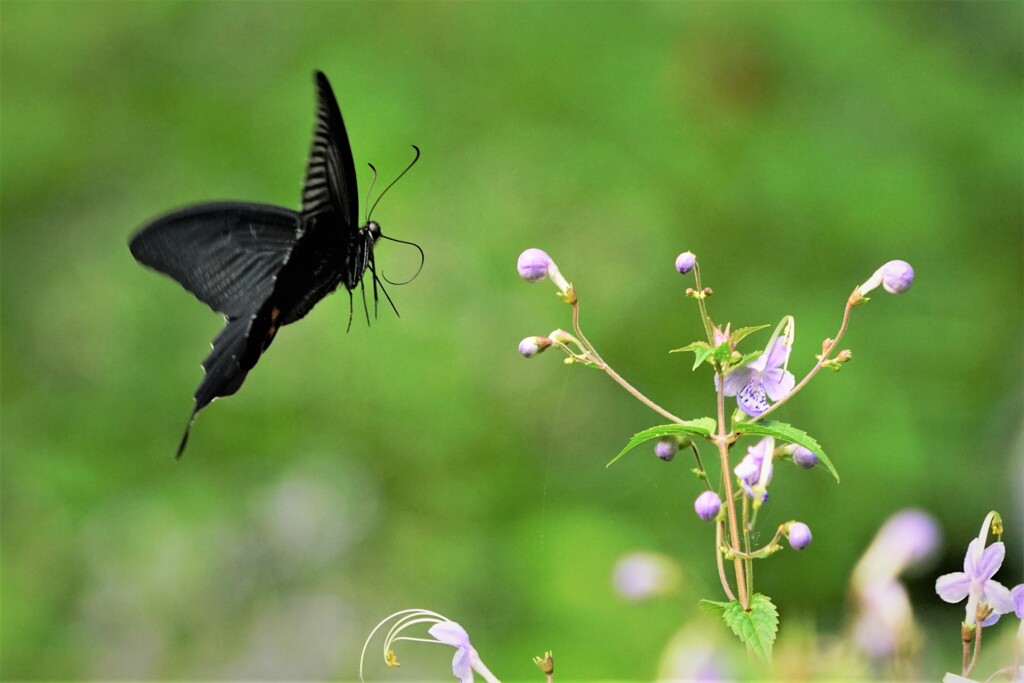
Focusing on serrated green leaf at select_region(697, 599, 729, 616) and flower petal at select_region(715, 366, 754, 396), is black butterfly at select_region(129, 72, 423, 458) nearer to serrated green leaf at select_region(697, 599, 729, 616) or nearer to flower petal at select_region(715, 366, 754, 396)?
flower petal at select_region(715, 366, 754, 396)

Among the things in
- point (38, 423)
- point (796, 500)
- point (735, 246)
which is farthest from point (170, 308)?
point (796, 500)

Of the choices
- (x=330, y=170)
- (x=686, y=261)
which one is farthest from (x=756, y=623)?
(x=330, y=170)

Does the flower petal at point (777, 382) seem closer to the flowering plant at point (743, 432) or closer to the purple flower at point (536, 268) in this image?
the flowering plant at point (743, 432)

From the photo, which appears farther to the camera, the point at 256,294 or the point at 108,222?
the point at 108,222

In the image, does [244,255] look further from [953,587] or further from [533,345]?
[953,587]

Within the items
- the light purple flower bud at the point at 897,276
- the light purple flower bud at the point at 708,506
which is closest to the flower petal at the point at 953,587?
the light purple flower bud at the point at 708,506

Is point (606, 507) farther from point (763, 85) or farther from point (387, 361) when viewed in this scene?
point (763, 85)
